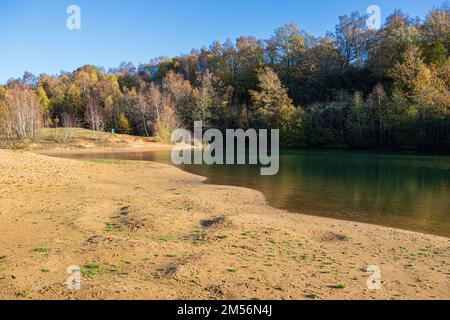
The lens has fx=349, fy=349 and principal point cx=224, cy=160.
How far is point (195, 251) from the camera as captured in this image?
32.0 ft

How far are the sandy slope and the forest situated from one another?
54.7m

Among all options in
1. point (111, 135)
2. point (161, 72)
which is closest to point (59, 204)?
point (111, 135)

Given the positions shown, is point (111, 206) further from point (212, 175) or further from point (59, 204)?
point (212, 175)

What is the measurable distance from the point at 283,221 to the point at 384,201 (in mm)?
7908

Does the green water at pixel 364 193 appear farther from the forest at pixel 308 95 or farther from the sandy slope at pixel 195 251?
the forest at pixel 308 95

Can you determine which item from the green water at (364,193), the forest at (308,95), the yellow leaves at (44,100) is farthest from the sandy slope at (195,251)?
the yellow leaves at (44,100)

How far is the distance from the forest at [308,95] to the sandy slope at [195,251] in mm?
54699

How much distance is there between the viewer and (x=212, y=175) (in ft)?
96.6

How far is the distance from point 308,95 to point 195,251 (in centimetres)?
8462

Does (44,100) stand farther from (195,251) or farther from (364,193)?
(195,251)

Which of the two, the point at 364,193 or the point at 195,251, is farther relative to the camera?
the point at 364,193

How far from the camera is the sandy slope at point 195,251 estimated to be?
7.25 m

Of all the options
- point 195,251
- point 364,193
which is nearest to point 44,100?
point 364,193

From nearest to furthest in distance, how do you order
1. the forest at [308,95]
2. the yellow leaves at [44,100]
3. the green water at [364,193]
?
the green water at [364,193] → the forest at [308,95] → the yellow leaves at [44,100]
